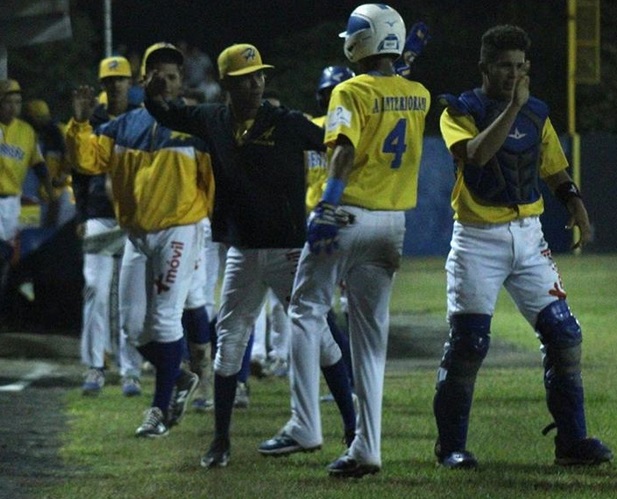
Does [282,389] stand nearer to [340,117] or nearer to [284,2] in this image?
[340,117]

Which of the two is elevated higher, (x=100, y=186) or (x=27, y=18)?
(x=27, y=18)

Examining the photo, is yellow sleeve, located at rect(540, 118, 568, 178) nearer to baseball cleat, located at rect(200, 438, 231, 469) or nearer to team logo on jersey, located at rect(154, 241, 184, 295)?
baseball cleat, located at rect(200, 438, 231, 469)

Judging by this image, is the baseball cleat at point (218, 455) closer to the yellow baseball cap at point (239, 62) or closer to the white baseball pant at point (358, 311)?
the white baseball pant at point (358, 311)

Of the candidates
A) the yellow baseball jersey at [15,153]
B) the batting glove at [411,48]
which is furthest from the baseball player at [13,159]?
the batting glove at [411,48]

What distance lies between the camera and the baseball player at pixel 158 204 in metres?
11.5

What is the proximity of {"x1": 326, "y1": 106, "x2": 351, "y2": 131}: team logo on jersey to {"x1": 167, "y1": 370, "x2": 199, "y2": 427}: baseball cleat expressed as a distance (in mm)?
3159

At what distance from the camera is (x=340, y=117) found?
8891 mm

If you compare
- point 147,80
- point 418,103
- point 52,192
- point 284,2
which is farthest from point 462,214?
point 284,2

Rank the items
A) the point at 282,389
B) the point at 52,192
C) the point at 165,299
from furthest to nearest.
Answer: the point at 52,192 < the point at 282,389 < the point at 165,299

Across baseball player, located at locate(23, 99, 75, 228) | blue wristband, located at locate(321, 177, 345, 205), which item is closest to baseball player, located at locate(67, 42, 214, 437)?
blue wristband, located at locate(321, 177, 345, 205)

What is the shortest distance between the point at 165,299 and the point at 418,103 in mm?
2883

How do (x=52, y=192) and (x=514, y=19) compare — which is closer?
(x=52, y=192)

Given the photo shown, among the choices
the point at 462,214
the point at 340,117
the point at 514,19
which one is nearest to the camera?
the point at 340,117

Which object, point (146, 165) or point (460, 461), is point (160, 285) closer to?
point (146, 165)
